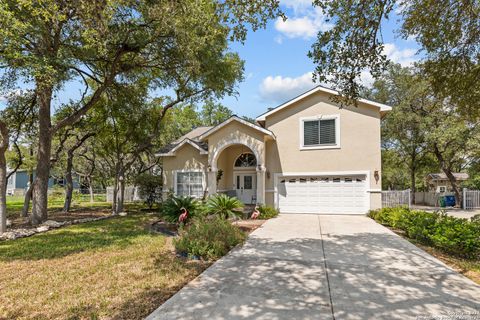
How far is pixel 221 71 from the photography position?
13.7 m

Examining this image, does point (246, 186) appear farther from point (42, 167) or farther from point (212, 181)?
point (42, 167)

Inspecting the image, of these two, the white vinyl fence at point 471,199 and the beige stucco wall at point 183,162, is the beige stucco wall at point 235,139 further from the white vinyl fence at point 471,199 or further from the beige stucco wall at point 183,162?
the white vinyl fence at point 471,199

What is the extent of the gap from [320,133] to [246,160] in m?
4.94

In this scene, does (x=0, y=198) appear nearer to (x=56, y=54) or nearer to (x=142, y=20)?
(x=56, y=54)

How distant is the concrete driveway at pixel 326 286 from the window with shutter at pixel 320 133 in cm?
791

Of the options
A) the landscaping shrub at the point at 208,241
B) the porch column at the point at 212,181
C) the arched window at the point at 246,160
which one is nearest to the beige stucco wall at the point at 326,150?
the arched window at the point at 246,160

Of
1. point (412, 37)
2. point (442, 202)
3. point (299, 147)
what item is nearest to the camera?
point (412, 37)

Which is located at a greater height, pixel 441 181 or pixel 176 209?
pixel 441 181

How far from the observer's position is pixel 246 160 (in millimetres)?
17953

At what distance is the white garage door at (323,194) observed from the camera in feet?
49.0

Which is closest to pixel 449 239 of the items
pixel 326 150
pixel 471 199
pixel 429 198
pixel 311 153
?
pixel 326 150

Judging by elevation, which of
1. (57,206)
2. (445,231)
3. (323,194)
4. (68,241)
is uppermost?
(323,194)

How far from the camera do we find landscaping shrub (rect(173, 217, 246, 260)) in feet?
23.0

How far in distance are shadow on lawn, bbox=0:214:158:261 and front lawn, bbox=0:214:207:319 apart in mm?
25
